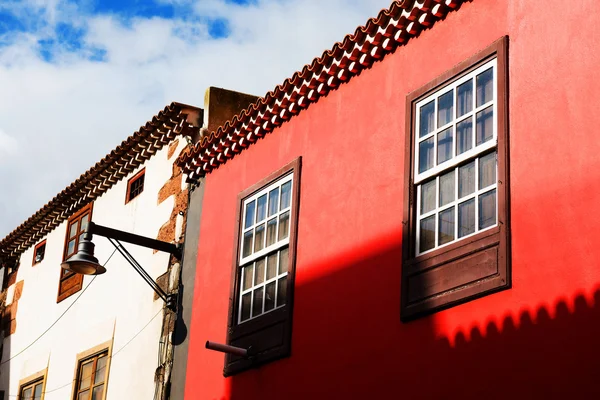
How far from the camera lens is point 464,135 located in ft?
25.7

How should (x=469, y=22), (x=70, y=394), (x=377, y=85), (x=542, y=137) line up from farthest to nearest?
(x=70, y=394), (x=377, y=85), (x=469, y=22), (x=542, y=137)

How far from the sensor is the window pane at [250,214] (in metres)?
10.5

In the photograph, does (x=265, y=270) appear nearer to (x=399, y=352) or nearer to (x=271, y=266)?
(x=271, y=266)

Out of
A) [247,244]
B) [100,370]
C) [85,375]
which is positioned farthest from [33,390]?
[247,244]

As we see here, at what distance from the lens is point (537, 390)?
6477 mm

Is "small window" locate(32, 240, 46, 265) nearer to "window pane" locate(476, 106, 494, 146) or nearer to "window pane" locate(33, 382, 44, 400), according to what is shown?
"window pane" locate(33, 382, 44, 400)

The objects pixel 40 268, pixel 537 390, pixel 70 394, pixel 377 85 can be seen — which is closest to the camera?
pixel 537 390

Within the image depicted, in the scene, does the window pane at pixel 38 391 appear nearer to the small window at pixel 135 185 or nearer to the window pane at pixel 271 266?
the small window at pixel 135 185

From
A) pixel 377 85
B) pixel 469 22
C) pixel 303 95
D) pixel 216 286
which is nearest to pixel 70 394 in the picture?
pixel 216 286

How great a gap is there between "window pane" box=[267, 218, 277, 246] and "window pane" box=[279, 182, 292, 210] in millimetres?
160

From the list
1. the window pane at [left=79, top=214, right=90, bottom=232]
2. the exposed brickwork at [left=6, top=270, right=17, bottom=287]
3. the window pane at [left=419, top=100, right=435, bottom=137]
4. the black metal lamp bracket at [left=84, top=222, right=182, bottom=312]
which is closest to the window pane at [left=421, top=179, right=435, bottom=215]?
the window pane at [left=419, top=100, right=435, bottom=137]

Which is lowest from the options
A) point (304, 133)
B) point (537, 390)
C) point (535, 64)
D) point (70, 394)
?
→ point (537, 390)

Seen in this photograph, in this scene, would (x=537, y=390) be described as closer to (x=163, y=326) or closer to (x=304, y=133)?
(x=304, y=133)

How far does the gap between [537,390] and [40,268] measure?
34.7ft
